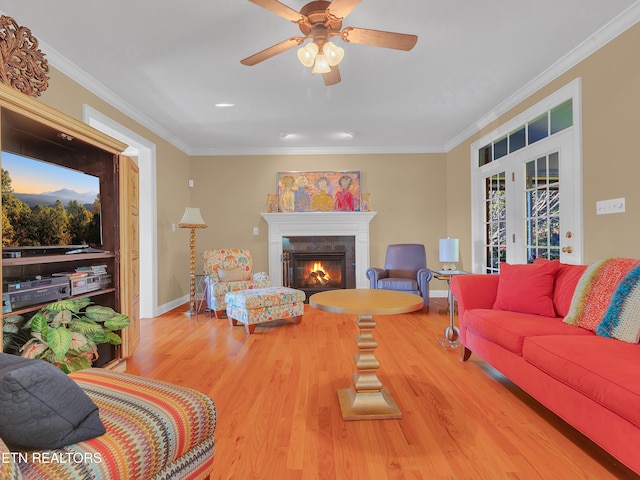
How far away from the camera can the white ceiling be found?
238 cm

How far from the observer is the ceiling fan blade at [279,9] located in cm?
186

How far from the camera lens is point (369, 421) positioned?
6.26 feet

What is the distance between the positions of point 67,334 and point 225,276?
8.46 ft

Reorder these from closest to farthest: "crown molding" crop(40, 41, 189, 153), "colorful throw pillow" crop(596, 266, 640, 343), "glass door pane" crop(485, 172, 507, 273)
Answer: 1. "colorful throw pillow" crop(596, 266, 640, 343)
2. "crown molding" crop(40, 41, 189, 153)
3. "glass door pane" crop(485, 172, 507, 273)

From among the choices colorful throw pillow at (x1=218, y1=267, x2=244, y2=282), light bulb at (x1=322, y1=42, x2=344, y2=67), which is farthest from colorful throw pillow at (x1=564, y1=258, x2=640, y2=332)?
colorful throw pillow at (x1=218, y1=267, x2=244, y2=282)

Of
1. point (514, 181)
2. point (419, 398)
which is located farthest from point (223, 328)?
point (514, 181)

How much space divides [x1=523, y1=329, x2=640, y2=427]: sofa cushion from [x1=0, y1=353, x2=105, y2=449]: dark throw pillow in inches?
72.3

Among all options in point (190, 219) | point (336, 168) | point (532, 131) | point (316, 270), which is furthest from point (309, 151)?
point (532, 131)

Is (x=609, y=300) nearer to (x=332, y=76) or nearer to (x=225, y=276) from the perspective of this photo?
(x=332, y=76)

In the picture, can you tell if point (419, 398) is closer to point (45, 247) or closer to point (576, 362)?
point (576, 362)

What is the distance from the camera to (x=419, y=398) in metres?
2.17

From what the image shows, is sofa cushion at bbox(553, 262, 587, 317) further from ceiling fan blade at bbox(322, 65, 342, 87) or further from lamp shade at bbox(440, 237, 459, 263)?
ceiling fan blade at bbox(322, 65, 342, 87)

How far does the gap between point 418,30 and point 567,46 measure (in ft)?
4.25

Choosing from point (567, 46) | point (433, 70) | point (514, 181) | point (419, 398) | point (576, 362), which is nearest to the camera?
point (576, 362)
